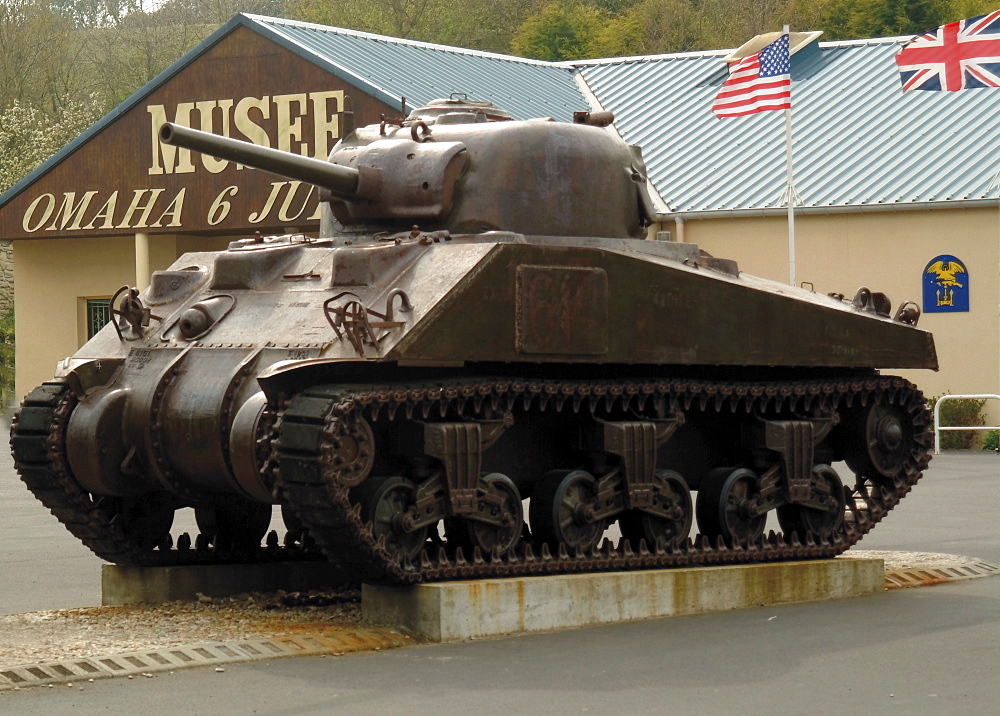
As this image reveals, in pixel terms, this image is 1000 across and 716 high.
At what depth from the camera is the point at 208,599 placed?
475 inches

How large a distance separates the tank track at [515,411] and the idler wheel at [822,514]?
125 mm

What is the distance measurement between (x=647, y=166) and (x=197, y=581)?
69.3 feet

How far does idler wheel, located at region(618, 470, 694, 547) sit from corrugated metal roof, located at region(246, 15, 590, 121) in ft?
60.1

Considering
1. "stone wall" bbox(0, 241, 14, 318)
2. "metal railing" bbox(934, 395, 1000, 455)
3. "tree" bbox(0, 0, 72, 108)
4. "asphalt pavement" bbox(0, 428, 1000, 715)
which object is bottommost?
"asphalt pavement" bbox(0, 428, 1000, 715)

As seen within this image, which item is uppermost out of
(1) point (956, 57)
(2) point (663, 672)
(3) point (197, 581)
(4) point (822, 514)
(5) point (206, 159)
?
(5) point (206, 159)

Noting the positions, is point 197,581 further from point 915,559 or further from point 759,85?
point 759,85

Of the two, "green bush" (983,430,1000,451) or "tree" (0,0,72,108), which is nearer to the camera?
"green bush" (983,430,1000,451)

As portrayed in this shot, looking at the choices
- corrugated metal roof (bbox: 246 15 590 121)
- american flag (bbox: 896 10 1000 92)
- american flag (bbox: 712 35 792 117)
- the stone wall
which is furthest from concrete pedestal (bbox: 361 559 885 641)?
the stone wall

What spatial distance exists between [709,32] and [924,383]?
37.8m

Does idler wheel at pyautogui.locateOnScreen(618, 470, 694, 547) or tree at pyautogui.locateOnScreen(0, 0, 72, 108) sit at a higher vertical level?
tree at pyautogui.locateOnScreen(0, 0, 72, 108)

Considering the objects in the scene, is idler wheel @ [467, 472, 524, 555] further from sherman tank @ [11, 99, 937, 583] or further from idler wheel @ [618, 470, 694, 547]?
idler wheel @ [618, 470, 694, 547]

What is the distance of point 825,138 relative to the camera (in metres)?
31.1

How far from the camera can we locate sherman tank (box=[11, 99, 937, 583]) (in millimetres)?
10711

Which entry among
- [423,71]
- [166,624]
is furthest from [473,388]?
[423,71]
